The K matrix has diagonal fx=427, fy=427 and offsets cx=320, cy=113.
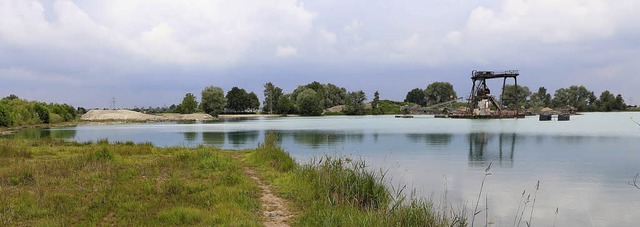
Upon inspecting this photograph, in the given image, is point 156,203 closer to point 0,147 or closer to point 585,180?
point 0,147

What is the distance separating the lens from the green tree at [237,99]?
175125 mm

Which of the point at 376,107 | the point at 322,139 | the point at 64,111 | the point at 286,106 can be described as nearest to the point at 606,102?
the point at 376,107

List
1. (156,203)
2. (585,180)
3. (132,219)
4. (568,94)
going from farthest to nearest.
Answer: (568,94)
(585,180)
(156,203)
(132,219)

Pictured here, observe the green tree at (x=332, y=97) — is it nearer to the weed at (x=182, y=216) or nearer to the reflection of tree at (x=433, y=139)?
the reflection of tree at (x=433, y=139)

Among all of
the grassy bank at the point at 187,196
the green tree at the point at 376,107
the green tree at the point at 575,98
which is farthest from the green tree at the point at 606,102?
the grassy bank at the point at 187,196

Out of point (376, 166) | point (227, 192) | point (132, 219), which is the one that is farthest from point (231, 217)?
point (376, 166)

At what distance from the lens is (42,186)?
12.5 m

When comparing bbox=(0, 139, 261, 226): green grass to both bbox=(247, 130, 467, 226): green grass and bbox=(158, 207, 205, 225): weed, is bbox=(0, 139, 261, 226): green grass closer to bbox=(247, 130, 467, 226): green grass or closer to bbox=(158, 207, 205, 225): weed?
bbox=(158, 207, 205, 225): weed

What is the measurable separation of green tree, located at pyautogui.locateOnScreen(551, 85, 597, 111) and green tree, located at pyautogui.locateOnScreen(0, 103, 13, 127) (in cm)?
19691

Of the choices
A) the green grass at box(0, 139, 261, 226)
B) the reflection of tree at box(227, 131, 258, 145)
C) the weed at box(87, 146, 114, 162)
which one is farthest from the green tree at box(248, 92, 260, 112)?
the green grass at box(0, 139, 261, 226)

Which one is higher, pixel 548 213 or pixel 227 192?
pixel 227 192

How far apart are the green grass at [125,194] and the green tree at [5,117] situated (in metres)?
66.2

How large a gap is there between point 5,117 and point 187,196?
78199 mm

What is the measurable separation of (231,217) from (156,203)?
2.48 metres
